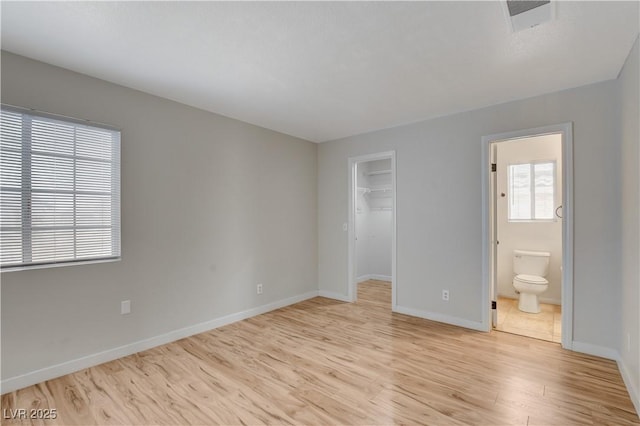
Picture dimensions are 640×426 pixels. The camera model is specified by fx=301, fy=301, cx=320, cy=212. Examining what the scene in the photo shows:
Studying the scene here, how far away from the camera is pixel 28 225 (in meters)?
2.29

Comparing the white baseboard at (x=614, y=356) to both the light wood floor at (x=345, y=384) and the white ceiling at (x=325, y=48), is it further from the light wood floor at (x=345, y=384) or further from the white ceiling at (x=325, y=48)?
the white ceiling at (x=325, y=48)

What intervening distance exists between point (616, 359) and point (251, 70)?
399 cm

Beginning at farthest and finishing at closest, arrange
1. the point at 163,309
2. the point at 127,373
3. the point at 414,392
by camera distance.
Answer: the point at 163,309
the point at 127,373
the point at 414,392

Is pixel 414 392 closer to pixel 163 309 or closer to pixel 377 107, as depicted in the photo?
pixel 163 309

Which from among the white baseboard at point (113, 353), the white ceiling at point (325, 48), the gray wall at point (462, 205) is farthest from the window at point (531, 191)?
the white baseboard at point (113, 353)

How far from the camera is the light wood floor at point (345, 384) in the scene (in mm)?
1952

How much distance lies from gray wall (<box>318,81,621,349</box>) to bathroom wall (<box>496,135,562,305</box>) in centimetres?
141

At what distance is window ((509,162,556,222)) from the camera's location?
4.40m

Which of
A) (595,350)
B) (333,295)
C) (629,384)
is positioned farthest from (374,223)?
(629,384)

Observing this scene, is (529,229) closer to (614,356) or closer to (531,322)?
(531,322)

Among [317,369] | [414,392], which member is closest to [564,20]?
[414,392]

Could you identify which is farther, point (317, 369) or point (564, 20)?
point (317, 369)

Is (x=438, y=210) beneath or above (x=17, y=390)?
above

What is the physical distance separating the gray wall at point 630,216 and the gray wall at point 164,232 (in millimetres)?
3538
